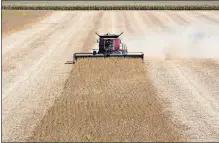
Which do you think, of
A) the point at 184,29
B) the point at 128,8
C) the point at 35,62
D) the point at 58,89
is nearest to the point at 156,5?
the point at 128,8

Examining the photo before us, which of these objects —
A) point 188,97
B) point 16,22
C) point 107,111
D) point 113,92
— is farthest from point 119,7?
point 107,111

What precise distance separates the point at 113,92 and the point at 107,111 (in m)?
3.07

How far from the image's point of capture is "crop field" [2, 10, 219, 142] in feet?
52.3

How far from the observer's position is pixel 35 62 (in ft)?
95.9

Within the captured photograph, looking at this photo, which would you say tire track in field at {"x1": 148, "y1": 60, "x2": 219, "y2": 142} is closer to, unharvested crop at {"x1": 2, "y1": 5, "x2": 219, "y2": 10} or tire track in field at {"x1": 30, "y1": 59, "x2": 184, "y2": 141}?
tire track in field at {"x1": 30, "y1": 59, "x2": 184, "y2": 141}

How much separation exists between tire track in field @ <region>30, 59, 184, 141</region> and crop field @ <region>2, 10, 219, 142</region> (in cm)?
3

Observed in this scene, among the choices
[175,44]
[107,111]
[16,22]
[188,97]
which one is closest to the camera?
[107,111]

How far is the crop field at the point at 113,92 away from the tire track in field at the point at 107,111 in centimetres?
3

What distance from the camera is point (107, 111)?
18.0 metres

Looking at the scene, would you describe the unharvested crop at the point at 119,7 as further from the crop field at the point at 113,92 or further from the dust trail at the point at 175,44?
the crop field at the point at 113,92

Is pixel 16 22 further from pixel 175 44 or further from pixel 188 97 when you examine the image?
pixel 188 97

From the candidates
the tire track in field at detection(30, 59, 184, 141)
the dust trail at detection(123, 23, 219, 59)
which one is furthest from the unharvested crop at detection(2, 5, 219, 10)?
the tire track in field at detection(30, 59, 184, 141)

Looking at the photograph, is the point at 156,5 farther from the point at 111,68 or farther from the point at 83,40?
the point at 111,68

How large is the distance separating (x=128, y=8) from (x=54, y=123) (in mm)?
63365
